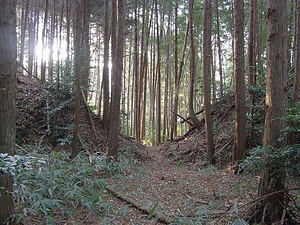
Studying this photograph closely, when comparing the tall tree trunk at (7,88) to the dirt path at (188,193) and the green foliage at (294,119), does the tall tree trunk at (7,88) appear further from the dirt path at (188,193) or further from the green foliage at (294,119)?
the green foliage at (294,119)

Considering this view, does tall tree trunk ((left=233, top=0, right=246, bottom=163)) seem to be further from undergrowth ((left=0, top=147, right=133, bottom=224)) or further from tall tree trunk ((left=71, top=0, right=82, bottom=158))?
tall tree trunk ((left=71, top=0, right=82, bottom=158))

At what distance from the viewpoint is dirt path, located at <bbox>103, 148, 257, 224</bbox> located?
460 centimetres

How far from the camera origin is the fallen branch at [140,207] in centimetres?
447

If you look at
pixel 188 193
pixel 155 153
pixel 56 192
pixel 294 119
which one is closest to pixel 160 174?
pixel 188 193

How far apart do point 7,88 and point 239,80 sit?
583cm

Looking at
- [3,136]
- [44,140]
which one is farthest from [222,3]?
[3,136]

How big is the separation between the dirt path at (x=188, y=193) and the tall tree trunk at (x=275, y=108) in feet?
1.71

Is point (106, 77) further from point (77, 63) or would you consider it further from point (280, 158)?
point (280, 158)

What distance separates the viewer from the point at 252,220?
3.95 m

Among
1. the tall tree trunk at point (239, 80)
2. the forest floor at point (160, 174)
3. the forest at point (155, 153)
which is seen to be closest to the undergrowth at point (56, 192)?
the forest at point (155, 153)

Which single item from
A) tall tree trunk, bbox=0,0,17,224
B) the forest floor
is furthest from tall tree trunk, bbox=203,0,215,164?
tall tree trunk, bbox=0,0,17,224

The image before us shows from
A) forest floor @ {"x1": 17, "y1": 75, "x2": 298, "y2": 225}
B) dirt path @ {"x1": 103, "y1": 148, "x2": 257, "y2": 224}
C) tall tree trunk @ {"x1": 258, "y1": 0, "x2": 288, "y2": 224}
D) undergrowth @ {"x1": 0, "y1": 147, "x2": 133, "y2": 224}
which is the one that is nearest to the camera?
tall tree trunk @ {"x1": 258, "y1": 0, "x2": 288, "y2": 224}

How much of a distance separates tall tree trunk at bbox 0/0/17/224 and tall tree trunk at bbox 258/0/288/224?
3561 mm

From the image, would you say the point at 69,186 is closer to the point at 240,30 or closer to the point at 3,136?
the point at 3,136
